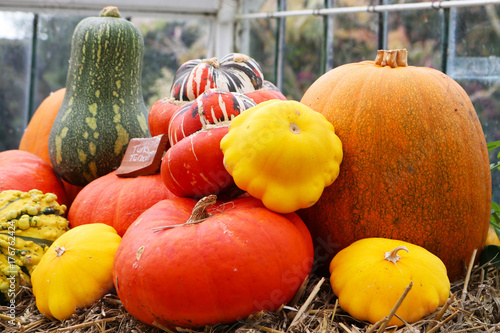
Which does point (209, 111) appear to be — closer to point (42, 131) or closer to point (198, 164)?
point (198, 164)

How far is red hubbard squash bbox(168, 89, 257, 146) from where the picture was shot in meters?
1.35

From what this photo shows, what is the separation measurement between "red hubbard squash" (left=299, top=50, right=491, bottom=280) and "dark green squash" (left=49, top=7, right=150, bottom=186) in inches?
37.8

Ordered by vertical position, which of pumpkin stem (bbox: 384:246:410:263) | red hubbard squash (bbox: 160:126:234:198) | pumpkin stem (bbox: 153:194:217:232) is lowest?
pumpkin stem (bbox: 384:246:410:263)

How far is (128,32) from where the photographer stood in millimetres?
1967

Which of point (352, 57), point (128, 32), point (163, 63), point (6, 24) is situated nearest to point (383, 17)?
point (352, 57)

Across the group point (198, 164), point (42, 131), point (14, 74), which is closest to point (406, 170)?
point (198, 164)

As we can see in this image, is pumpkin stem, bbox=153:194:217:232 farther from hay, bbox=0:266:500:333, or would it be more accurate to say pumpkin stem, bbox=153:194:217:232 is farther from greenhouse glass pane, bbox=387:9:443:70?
greenhouse glass pane, bbox=387:9:443:70

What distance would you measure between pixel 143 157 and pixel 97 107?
417 millimetres

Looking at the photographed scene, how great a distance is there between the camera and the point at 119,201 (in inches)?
63.5

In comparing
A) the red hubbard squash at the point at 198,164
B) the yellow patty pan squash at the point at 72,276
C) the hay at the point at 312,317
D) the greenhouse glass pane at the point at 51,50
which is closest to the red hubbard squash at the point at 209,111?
the red hubbard squash at the point at 198,164

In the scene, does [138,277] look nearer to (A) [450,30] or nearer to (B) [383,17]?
(A) [450,30]

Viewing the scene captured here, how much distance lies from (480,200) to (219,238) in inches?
31.7

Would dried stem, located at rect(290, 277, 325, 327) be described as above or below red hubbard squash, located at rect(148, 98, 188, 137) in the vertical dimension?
below

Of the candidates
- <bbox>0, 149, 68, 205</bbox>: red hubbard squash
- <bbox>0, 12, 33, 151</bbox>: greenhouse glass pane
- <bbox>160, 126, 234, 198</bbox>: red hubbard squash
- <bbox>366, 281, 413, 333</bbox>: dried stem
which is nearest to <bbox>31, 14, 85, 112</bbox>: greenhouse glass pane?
<bbox>0, 12, 33, 151</bbox>: greenhouse glass pane
